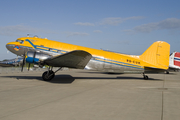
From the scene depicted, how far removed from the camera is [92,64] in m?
15.2

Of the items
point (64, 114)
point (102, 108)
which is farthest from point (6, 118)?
point (102, 108)

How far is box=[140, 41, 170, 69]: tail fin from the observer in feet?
53.2

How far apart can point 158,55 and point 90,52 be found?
6609mm

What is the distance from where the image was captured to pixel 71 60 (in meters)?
13.2

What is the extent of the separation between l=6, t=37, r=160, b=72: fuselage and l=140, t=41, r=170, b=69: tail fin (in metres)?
1.23

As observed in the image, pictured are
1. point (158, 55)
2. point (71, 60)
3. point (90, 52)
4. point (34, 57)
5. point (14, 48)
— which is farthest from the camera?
point (158, 55)

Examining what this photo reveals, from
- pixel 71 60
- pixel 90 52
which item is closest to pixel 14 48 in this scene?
pixel 71 60

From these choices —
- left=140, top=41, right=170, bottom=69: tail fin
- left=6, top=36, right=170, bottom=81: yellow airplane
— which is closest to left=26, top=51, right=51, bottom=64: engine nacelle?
left=6, top=36, right=170, bottom=81: yellow airplane

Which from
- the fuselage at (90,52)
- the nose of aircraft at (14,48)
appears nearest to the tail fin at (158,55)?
the fuselage at (90,52)

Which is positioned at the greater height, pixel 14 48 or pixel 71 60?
pixel 14 48

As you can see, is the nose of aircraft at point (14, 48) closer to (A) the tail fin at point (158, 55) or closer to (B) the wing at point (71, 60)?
(B) the wing at point (71, 60)

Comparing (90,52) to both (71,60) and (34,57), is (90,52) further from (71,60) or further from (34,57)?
(34,57)

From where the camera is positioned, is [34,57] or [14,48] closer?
[34,57]

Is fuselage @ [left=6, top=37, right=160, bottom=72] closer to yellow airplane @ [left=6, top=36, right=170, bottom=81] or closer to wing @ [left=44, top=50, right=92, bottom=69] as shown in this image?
yellow airplane @ [left=6, top=36, right=170, bottom=81]
